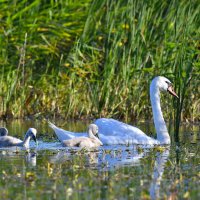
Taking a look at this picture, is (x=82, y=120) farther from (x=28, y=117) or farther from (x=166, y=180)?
(x=166, y=180)

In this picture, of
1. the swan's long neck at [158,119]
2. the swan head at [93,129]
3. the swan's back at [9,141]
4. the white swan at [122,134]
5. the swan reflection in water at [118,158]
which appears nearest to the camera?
the swan reflection in water at [118,158]

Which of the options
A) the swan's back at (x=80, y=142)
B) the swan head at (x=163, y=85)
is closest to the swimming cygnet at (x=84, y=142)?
the swan's back at (x=80, y=142)

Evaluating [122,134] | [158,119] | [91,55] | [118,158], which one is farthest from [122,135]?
[91,55]

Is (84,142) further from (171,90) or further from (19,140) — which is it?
(171,90)

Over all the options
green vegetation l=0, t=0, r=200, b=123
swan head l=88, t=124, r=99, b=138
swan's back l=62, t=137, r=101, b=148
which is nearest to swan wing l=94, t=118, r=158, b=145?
swan head l=88, t=124, r=99, b=138

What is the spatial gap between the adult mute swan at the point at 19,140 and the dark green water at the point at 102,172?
178 mm

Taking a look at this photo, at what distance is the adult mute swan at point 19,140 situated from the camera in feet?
44.1

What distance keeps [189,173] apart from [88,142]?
3.21m

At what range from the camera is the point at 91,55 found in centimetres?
1841

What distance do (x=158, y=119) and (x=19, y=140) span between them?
7.16 ft

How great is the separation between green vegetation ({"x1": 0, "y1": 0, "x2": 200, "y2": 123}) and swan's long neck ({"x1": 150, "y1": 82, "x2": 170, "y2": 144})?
1.31 m

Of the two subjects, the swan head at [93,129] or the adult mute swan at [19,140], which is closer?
the adult mute swan at [19,140]

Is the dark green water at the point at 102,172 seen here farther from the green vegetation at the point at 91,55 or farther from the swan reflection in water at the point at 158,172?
the green vegetation at the point at 91,55

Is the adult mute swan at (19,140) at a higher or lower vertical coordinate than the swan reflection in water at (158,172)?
higher
